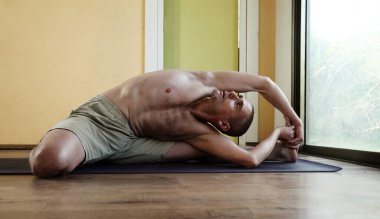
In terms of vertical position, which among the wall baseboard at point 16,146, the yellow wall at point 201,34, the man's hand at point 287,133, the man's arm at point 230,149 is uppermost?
the yellow wall at point 201,34

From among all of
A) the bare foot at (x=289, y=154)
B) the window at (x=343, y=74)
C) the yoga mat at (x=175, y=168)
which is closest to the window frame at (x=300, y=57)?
the window at (x=343, y=74)

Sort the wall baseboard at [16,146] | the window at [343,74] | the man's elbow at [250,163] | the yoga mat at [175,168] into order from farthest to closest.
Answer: the wall baseboard at [16,146], the window at [343,74], the man's elbow at [250,163], the yoga mat at [175,168]

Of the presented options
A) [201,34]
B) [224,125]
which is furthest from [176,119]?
[201,34]

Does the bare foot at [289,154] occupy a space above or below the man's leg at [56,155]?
below

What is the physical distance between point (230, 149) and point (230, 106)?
200 millimetres

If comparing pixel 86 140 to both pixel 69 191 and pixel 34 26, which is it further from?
pixel 34 26

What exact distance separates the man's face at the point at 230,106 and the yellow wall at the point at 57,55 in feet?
5.59

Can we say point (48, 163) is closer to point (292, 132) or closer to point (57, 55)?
point (292, 132)

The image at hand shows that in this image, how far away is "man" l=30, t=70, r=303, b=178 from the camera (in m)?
1.83

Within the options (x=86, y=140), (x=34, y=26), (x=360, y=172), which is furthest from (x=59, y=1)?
(x=360, y=172)

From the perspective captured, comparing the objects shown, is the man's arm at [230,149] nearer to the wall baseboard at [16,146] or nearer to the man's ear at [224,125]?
the man's ear at [224,125]

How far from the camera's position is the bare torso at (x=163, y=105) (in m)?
1.88

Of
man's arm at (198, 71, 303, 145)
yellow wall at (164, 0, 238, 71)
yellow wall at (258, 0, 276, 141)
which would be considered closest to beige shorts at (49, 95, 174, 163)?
man's arm at (198, 71, 303, 145)

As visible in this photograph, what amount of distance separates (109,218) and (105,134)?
0.97m
